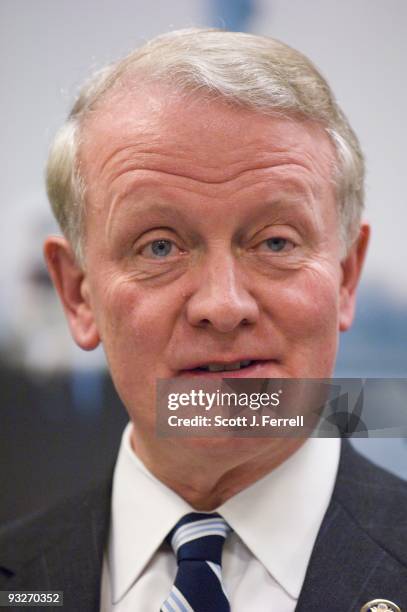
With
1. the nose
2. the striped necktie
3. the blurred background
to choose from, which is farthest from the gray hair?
the striped necktie

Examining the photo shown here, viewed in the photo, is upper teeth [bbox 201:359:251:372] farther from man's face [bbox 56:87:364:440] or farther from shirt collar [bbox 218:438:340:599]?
shirt collar [bbox 218:438:340:599]

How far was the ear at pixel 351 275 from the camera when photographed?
53.1 inches

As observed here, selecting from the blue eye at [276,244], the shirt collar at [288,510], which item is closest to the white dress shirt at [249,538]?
the shirt collar at [288,510]

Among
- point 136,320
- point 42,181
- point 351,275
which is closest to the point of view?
point 136,320

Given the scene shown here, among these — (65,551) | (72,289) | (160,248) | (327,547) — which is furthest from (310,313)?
(65,551)

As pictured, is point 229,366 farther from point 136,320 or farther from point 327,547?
point 327,547

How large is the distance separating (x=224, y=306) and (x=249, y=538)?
391 millimetres

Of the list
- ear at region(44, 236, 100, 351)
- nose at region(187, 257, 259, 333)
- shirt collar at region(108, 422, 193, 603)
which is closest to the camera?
nose at region(187, 257, 259, 333)

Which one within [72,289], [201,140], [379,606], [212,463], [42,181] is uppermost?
[201,140]

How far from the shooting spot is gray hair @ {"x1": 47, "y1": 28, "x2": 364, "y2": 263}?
1216 mm

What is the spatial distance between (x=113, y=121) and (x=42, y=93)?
37cm

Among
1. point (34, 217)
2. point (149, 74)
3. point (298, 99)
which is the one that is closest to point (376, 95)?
point (298, 99)

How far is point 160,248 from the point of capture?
4.07ft

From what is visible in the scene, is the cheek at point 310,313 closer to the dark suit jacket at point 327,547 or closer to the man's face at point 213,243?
the man's face at point 213,243
